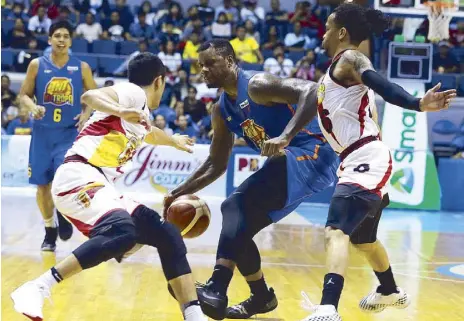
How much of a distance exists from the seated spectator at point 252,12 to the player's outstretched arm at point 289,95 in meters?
14.5

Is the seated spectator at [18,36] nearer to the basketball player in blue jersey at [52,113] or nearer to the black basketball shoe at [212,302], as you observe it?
the basketball player in blue jersey at [52,113]

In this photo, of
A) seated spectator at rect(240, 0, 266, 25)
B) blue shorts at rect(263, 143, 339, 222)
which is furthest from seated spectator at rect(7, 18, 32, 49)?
blue shorts at rect(263, 143, 339, 222)

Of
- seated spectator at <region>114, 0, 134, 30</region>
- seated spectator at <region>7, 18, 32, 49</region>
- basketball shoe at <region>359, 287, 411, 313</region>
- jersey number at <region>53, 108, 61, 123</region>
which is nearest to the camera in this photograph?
basketball shoe at <region>359, 287, 411, 313</region>

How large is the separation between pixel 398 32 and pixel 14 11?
8666 millimetres

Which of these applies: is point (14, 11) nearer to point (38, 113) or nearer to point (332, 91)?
point (38, 113)

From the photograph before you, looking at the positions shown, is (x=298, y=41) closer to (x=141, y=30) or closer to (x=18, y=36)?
(x=141, y=30)

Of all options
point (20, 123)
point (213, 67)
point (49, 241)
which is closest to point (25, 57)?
point (20, 123)

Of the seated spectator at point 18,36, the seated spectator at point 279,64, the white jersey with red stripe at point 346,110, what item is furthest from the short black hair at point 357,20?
the seated spectator at point 18,36

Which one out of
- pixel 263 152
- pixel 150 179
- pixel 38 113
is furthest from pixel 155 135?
pixel 150 179

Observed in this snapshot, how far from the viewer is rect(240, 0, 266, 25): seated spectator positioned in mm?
19723

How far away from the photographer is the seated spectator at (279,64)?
17.3 m

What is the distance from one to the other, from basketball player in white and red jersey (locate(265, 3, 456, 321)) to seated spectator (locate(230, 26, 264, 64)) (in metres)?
13.1

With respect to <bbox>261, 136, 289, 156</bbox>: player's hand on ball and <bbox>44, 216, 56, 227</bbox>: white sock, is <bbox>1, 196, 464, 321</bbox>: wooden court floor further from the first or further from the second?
<bbox>261, 136, 289, 156</bbox>: player's hand on ball

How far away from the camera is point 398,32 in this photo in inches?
669
